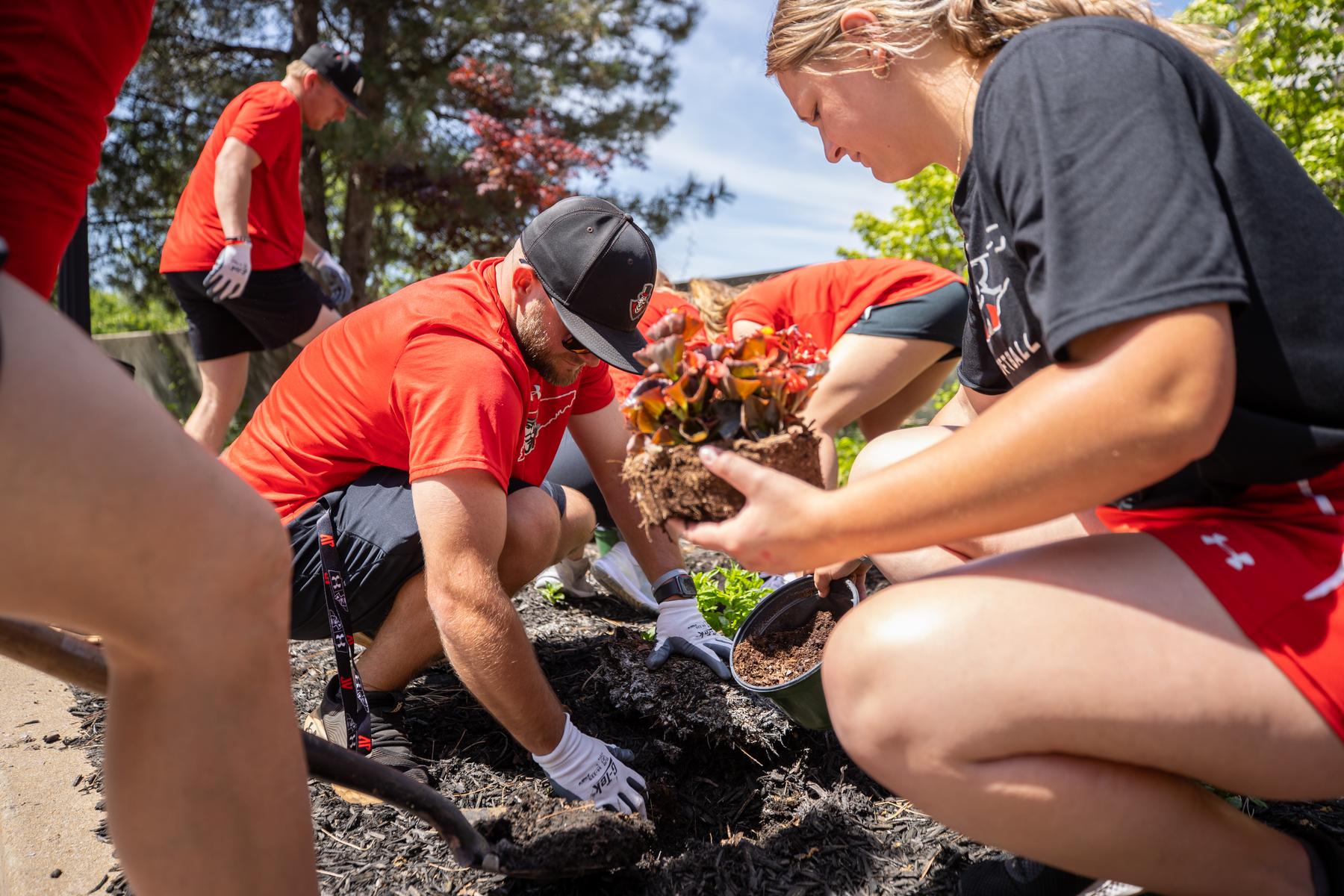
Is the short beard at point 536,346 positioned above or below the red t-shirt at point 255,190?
below

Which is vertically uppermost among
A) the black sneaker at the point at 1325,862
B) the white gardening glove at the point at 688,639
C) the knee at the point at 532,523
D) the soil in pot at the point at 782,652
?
the knee at the point at 532,523

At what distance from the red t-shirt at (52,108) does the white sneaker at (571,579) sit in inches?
85.2

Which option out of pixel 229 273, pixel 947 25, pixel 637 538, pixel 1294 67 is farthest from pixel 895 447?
pixel 1294 67

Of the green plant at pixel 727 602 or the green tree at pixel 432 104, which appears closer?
the green plant at pixel 727 602

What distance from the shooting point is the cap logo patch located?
2248 millimetres

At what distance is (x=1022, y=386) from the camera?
3.75 ft

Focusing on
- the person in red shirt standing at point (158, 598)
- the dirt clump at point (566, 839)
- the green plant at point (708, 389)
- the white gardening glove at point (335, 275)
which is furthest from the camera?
the white gardening glove at point (335, 275)

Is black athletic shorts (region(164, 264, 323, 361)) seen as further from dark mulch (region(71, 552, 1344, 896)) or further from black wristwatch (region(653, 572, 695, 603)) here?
black wristwatch (region(653, 572, 695, 603))

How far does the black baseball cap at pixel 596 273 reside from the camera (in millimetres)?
2176

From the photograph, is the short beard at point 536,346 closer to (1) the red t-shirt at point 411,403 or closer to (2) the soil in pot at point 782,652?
(1) the red t-shirt at point 411,403

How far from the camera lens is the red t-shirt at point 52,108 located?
1437mm

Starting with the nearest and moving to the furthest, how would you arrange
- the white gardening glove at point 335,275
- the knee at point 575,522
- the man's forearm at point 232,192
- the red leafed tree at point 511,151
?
the knee at point 575,522, the man's forearm at point 232,192, the white gardening glove at point 335,275, the red leafed tree at point 511,151

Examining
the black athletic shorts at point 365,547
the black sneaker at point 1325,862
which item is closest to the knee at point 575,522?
the black athletic shorts at point 365,547

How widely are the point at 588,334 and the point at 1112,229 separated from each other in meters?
1.33
